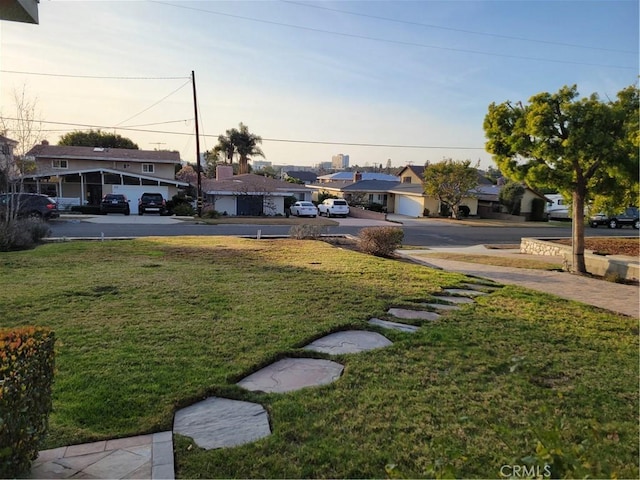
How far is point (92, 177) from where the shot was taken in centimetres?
3366

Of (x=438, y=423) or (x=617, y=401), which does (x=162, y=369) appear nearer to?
(x=438, y=423)

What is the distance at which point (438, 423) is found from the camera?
306 centimetres

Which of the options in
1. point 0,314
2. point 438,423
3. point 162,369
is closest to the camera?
point 438,423

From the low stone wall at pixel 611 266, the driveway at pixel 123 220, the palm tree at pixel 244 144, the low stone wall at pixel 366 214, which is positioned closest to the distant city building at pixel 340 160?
the palm tree at pixel 244 144

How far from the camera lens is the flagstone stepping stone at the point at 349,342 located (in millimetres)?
4535

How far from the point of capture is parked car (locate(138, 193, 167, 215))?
1198 inches

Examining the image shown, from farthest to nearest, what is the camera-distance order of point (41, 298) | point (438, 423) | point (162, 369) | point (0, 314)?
1. point (41, 298)
2. point (0, 314)
3. point (162, 369)
4. point (438, 423)

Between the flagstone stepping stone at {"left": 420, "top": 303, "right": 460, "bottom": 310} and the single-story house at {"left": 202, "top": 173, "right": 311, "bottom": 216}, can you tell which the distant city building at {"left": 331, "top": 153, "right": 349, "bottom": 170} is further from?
the flagstone stepping stone at {"left": 420, "top": 303, "right": 460, "bottom": 310}

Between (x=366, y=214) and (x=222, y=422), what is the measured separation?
35.3 meters

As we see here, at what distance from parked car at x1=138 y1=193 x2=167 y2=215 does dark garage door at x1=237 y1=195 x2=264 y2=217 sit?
6483 millimetres

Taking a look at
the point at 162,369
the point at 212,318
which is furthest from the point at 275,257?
the point at 162,369

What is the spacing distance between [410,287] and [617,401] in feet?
14.0

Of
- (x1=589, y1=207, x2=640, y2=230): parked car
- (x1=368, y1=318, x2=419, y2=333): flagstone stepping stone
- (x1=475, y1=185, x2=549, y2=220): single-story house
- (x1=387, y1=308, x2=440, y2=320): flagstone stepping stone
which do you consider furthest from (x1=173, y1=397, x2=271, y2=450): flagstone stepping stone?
(x1=475, y1=185, x2=549, y2=220): single-story house

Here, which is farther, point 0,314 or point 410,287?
point 410,287
